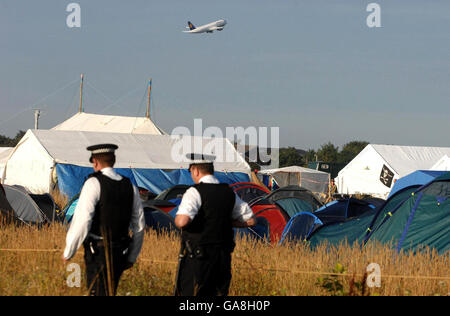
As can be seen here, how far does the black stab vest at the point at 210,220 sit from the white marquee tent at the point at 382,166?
36.6 metres

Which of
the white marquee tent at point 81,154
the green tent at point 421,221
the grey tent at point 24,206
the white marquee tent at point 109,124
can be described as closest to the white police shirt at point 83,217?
the green tent at point 421,221

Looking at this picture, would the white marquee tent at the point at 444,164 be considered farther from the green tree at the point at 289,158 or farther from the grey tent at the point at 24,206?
the green tree at the point at 289,158

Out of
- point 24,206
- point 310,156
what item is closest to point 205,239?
point 24,206

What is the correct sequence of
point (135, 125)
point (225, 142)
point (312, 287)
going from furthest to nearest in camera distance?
point (135, 125) → point (225, 142) → point (312, 287)

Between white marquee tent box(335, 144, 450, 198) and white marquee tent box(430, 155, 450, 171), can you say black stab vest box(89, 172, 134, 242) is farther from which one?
white marquee tent box(335, 144, 450, 198)

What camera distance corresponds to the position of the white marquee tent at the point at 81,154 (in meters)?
28.1

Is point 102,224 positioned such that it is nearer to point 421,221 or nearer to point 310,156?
point 421,221

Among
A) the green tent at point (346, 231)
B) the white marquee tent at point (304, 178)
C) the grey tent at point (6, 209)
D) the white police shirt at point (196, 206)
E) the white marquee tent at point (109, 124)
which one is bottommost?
the green tent at point (346, 231)

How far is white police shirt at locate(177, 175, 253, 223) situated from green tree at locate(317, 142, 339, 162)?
279ft

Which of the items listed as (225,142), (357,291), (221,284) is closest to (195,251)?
(221,284)

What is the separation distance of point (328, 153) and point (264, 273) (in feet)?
284
